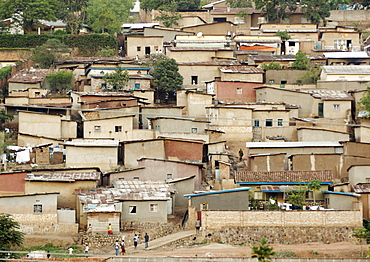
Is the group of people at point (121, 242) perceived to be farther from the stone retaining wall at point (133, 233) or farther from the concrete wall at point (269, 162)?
the concrete wall at point (269, 162)

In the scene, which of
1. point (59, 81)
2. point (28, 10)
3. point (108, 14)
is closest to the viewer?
point (59, 81)

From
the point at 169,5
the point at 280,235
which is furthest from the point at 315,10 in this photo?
the point at 280,235

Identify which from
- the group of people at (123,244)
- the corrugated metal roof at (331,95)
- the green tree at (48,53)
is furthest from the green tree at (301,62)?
the group of people at (123,244)

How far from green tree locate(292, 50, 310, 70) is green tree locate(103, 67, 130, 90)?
10569 mm

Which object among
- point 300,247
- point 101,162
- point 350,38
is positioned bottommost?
point 300,247

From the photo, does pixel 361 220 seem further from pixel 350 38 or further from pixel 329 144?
pixel 350 38

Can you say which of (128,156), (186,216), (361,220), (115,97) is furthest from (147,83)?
(361,220)

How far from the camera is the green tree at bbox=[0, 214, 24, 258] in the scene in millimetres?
35156

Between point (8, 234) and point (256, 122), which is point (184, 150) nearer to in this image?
point (256, 122)

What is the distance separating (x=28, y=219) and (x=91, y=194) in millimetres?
2809

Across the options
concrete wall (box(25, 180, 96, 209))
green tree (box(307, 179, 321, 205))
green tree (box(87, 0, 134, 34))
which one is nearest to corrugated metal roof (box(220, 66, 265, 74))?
green tree (box(87, 0, 134, 34))

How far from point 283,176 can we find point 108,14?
27859mm

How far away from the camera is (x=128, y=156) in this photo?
43406mm

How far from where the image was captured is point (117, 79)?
168 feet
